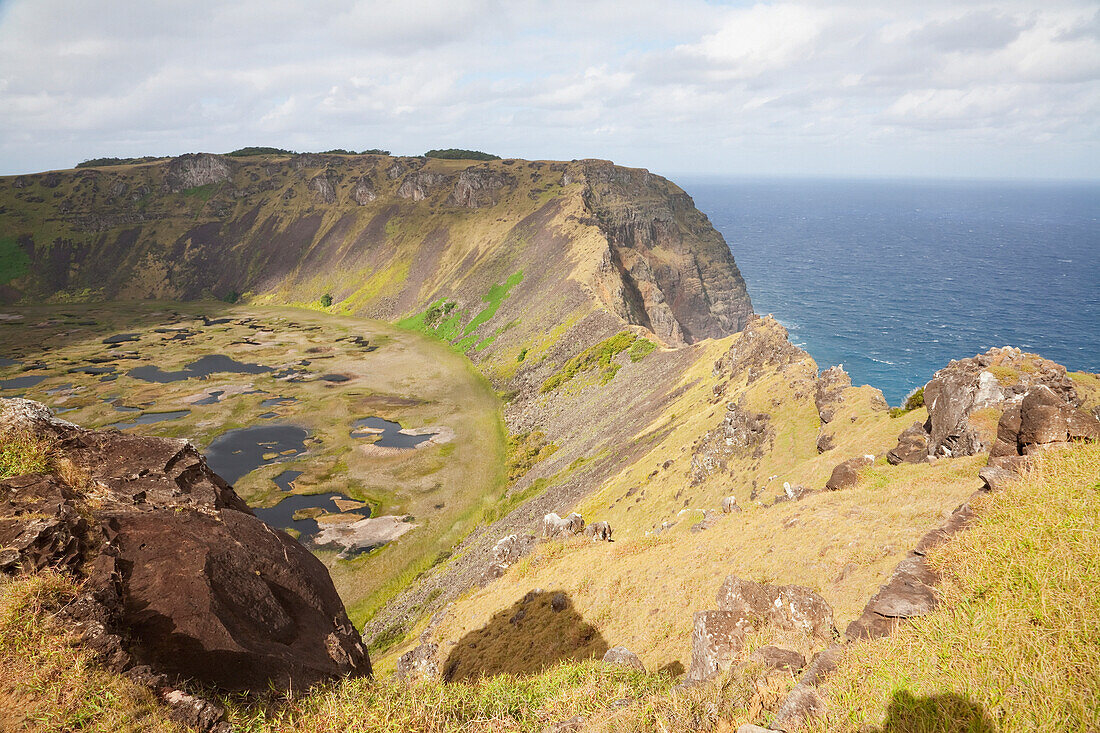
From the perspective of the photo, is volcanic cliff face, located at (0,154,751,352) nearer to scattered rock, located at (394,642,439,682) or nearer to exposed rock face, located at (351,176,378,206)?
exposed rock face, located at (351,176,378,206)

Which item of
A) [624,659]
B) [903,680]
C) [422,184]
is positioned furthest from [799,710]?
[422,184]

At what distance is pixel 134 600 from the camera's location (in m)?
11.5

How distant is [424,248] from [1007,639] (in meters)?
171

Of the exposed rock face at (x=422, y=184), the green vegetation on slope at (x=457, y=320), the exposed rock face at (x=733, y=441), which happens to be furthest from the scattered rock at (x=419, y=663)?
the exposed rock face at (x=422, y=184)

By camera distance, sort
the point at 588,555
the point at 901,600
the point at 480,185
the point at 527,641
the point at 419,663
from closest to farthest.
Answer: the point at 901,600, the point at 527,641, the point at 419,663, the point at 588,555, the point at 480,185

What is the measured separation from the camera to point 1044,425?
603 inches

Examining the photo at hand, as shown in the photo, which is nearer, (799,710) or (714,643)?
(799,710)

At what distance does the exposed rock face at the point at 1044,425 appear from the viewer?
48.2 ft

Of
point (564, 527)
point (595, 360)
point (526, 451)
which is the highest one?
point (595, 360)

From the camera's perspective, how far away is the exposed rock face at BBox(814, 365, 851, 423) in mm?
34438

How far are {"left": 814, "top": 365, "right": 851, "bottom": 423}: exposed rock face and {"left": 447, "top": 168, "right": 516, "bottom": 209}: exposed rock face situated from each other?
150839 mm

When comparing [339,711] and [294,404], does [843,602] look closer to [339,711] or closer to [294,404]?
[339,711]

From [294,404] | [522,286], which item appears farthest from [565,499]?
[522,286]

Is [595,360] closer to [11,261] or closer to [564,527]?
[564,527]
